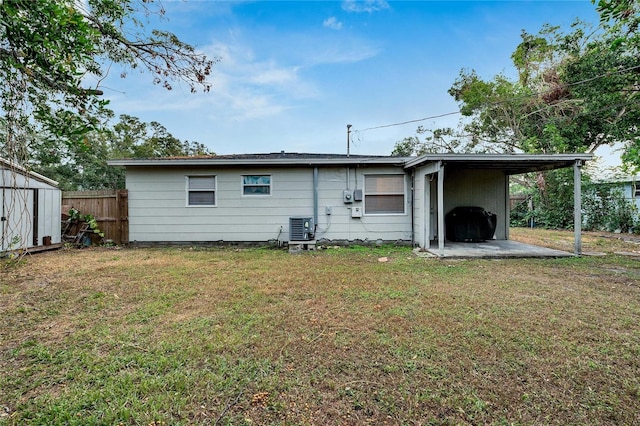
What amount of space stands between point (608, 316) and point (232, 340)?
12.2 feet

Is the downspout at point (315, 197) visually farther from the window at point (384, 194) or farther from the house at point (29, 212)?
the house at point (29, 212)

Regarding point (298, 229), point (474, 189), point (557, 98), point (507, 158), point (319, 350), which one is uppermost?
point (557, 98)

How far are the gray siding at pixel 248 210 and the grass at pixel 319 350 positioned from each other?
3365mm

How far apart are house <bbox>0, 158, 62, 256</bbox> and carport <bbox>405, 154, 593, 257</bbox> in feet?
27.1

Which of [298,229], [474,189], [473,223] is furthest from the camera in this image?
[474,189]

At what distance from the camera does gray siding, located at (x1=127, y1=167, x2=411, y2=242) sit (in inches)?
314

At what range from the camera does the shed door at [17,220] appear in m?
6.16

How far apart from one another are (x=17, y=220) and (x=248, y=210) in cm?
494

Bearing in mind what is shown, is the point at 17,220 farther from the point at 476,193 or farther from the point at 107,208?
the point at 476,193

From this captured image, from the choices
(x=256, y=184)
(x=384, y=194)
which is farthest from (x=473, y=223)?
(x=256, y=184)

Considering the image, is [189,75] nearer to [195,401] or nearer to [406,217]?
[195,401]

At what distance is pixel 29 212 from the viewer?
679cm

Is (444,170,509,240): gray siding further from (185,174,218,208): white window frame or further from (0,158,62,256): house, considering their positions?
(0,158,62,256): house

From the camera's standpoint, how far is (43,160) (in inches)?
529
